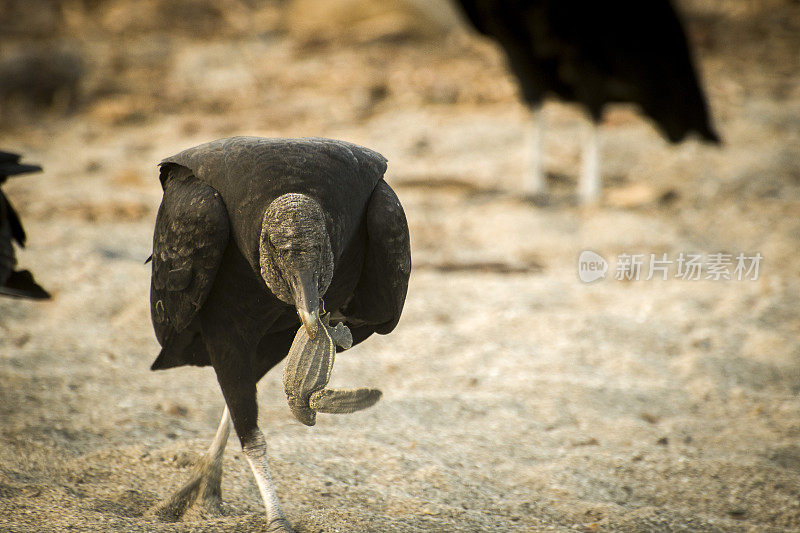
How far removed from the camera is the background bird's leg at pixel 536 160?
20.1 feet

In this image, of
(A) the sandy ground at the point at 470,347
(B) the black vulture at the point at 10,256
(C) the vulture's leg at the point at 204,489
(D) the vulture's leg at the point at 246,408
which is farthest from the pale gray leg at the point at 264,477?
(B) the black vulture at the point at 10,256

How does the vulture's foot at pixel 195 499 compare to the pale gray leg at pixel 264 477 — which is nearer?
the pale gray leg at pixel 264 477

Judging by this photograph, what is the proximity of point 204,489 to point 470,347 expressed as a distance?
1763 mm

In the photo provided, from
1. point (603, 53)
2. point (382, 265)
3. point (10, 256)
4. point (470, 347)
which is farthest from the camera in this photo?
point (603, 53)

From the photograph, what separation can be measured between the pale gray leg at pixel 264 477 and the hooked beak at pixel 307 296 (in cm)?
61

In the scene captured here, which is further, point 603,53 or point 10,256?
point 603,53

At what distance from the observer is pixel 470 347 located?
13.0ft

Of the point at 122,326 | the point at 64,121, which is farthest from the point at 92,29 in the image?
the point at 122,326

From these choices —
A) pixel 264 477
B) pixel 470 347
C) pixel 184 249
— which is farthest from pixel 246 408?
pixel 470 347

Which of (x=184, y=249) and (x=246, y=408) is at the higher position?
(x=184, y=249)

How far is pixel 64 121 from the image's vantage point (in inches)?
302

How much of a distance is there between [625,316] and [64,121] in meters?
5.85

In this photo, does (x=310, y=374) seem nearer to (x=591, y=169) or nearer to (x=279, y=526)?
(x=279, y=526)

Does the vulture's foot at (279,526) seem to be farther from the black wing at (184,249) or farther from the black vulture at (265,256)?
the black wing at (184,249)
